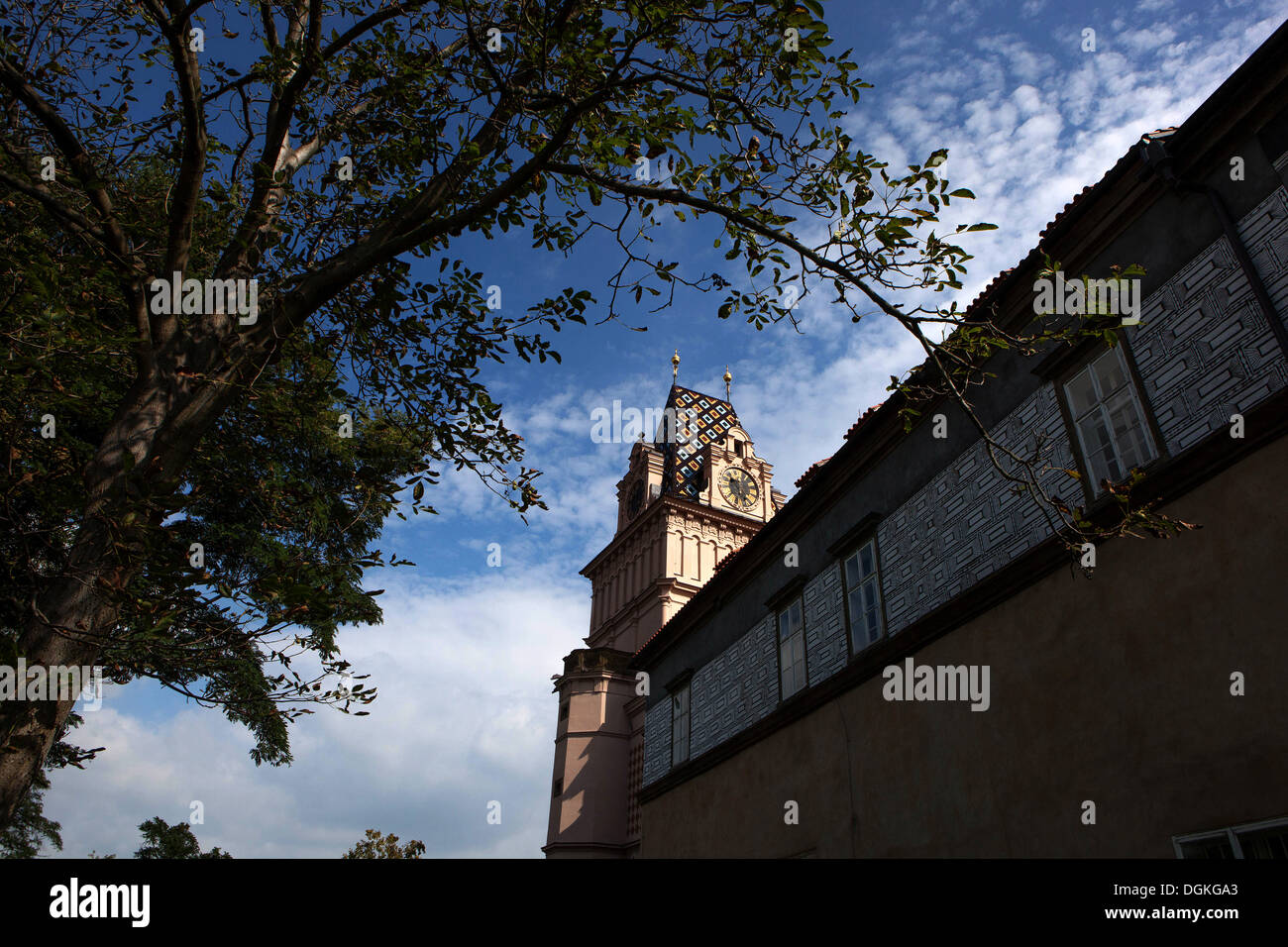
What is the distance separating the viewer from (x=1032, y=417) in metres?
9.14

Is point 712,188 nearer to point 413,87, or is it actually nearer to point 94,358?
point 413,87

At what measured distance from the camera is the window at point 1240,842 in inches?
224

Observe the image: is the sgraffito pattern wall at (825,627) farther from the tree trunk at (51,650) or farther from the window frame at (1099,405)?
the tree trunk at (51,650)

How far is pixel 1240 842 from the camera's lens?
19.4 feet

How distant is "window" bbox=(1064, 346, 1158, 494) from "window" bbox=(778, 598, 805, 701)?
614 cm

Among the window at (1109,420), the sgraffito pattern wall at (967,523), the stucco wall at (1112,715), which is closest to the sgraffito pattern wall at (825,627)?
the stucco wall at (1112,715)

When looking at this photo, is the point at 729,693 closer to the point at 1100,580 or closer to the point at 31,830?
the point at 1100,580

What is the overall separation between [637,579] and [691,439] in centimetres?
1082

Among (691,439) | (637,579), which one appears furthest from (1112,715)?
(691,439)

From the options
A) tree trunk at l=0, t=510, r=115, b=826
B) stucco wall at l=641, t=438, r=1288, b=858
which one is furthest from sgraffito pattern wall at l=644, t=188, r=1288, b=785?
tree trunk at l=0, t=510, r=115, b=826

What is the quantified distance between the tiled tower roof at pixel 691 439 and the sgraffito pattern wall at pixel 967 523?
26.8 meters

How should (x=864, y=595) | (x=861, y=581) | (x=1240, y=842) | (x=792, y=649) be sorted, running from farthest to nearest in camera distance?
(x=792, y=649) → (x=861, y=581) → (x=864, y=595) → (x=1240, y=842)

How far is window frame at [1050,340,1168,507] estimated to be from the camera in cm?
747
